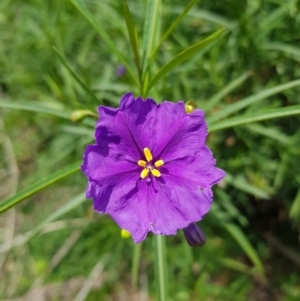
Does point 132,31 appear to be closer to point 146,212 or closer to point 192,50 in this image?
→ point 192,50

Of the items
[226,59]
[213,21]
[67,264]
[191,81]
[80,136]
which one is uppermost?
[213,21]

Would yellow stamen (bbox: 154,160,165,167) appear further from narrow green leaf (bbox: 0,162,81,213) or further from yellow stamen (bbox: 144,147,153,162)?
narrow green leaf (bbox: 0,162,81,213)

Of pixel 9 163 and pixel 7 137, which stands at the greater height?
pixel 7 137

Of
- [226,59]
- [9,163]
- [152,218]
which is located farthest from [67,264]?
[152,218]

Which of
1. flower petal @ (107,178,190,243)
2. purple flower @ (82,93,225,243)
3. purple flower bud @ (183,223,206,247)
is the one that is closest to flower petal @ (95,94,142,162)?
purple flower @ (82,93,225,243)

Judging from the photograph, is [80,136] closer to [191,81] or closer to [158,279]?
[191,81]

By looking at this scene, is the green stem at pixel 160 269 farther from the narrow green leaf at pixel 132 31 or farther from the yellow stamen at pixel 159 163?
the narrow green leaf at pixel 132 31
